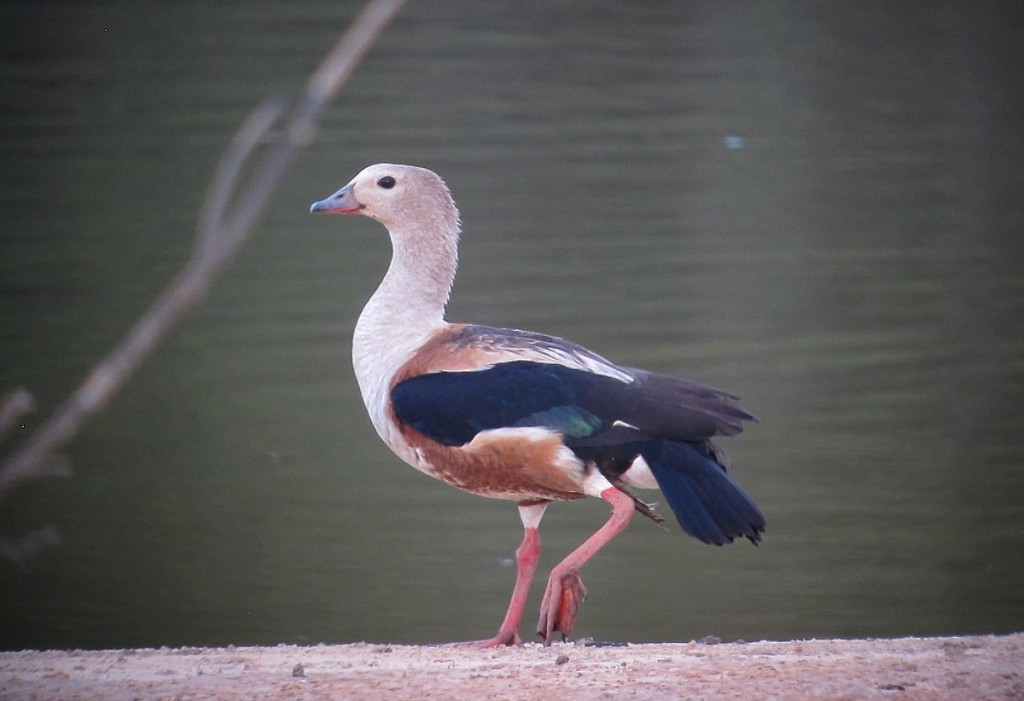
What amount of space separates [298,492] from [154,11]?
11.9 feet

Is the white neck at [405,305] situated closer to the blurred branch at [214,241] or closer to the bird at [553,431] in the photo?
the bird at [553,431]

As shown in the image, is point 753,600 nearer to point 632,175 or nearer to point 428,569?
point 428,569

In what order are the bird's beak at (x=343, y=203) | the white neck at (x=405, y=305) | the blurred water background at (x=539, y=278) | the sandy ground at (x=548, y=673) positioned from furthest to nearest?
the blurred water background at (x=539, y=278), the bird's beak at (x=343, y=203), the white neck at (x=405, y=305), the sandy ground at (x=548, y=673)

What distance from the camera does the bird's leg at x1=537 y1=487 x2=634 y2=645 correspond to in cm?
422

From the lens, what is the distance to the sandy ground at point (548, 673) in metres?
Answer: 3.48

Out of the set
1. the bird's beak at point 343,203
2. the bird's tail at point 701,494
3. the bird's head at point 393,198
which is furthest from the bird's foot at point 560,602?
the bird's beak at point 343,203

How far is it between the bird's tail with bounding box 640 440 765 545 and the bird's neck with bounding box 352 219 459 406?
3.03ft

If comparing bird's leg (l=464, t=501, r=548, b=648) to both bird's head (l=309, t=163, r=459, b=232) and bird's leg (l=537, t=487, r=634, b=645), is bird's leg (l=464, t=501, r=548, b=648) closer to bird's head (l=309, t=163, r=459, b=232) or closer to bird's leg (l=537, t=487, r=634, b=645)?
bird's leg (l=537, t=487, r=634, b=645)

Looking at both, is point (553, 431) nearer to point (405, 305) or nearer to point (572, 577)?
point (572, 577)

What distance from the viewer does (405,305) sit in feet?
15.7

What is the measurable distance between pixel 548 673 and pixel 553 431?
32.3 inches

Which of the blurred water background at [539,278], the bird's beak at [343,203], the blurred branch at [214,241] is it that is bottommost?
the blurred water background at [539,278]

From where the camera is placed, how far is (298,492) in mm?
8367

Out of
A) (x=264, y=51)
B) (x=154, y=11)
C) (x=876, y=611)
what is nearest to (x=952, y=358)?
(x=876, y=611)
